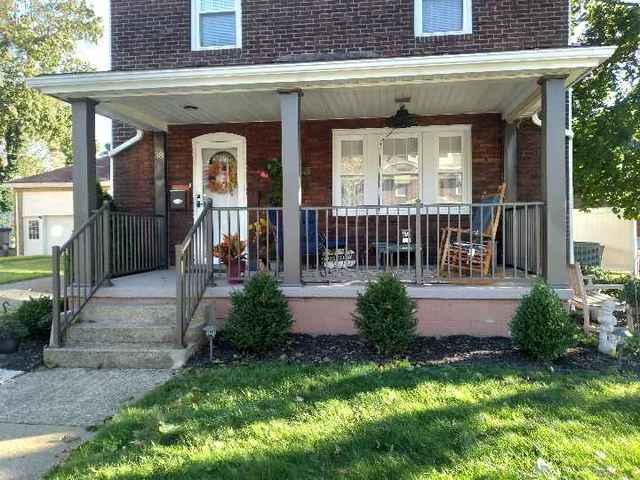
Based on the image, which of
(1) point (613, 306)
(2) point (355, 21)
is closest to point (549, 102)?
(1) point (613, 306)

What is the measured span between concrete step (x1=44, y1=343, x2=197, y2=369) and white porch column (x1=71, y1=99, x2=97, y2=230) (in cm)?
163

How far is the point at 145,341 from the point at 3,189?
2484 centimetres

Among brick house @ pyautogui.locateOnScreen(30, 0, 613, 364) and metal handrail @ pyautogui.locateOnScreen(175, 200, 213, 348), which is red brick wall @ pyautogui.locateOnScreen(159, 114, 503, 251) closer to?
brick house @ pyautogui.locateOnScreen(30, 0, 613, 364)

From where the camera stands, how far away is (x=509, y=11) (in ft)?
25.4

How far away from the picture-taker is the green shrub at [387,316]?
5.07 metres

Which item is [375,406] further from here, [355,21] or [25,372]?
[355,21]

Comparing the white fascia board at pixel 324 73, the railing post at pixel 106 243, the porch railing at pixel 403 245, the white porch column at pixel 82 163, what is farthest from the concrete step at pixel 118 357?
the white fascia board at pixel 324 73

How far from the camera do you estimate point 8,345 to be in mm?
5723

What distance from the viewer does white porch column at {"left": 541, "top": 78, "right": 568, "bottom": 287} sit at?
5.62 metres

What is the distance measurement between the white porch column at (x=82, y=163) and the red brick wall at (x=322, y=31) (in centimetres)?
246

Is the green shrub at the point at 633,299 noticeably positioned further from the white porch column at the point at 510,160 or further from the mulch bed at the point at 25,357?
the mulch bed at the point at 25,357

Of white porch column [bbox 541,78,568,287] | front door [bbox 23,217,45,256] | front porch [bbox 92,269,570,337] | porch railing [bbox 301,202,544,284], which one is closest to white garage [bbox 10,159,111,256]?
front door [bbox 23,217,45,256]

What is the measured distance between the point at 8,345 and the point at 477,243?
5.79 metres

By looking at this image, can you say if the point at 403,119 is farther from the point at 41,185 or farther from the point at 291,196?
the point at 41,185
